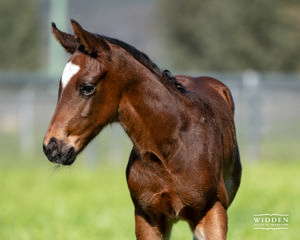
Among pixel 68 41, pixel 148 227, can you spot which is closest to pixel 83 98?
pixel 68 41

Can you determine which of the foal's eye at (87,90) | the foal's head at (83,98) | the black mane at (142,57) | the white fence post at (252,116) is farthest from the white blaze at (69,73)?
the white fence post at (252,116)

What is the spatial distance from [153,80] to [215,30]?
25.6m

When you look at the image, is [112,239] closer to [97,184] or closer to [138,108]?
[138,108]

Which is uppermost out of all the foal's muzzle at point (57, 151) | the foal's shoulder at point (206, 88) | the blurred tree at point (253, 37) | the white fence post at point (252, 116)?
the blurred tree at point (253, 37)

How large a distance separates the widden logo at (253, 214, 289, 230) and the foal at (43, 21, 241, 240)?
2258 millimetres

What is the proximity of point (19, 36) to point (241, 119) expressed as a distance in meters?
20.4

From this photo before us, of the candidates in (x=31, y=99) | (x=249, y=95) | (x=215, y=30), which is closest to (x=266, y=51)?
(x=215, y=30)

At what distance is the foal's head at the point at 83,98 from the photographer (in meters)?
3.49

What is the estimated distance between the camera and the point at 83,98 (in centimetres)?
355

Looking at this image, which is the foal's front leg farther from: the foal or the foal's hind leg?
the foal's hind leg

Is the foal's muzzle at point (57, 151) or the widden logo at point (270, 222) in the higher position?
the widden logo at point (270, 222)

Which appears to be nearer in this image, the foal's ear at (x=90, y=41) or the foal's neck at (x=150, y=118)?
the foal's ear at (x=90, y=41)

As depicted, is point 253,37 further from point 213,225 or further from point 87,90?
point 87,90

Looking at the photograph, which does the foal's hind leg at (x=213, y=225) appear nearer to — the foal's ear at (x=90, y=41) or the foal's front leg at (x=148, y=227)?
the foal's front leg at (x=148, y=227)
